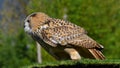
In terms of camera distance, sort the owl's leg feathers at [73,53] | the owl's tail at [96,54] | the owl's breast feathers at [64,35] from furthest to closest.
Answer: the owl's breast feathers at [64,35], the owl's tail at [96,54], the owl's leg feathers at [73,53]

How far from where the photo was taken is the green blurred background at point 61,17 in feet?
100

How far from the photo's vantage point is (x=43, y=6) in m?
30.9

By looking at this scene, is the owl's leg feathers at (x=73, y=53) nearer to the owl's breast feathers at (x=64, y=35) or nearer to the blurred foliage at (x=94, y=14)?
the owl's breast feathers at (x=64, y=35)

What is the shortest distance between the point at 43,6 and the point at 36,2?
44 centimetres

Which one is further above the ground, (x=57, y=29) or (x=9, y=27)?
(x=9, y=27)

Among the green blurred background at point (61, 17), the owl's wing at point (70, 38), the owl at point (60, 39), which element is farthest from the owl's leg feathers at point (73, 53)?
the green blurred background at point (61, 17)

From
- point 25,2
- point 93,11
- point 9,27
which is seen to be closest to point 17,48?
point 9,27

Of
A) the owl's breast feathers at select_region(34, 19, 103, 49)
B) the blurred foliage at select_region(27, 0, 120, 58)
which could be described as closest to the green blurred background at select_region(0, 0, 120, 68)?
the blurred foliage at select_region(27, 0, 120, 58)

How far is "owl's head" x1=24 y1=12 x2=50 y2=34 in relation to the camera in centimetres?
920

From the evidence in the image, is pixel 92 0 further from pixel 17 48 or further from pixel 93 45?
pixel 93 45

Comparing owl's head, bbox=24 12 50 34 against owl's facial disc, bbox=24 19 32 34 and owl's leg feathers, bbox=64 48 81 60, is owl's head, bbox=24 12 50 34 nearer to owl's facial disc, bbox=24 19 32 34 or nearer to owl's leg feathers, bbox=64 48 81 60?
owl's facial disc, bbox=24 19 32 34

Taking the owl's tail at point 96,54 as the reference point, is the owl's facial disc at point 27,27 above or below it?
above

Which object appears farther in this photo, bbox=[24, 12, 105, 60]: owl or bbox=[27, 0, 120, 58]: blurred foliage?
bbox=[27, 0, 120, 58]: blurred foliage

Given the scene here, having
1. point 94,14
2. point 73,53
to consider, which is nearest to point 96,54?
point 73,53
